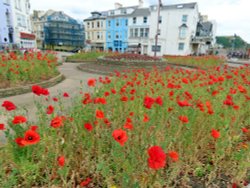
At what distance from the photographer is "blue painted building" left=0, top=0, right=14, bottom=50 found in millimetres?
23922

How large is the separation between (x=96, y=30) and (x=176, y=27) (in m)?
23.7

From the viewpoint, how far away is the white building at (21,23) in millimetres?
26884

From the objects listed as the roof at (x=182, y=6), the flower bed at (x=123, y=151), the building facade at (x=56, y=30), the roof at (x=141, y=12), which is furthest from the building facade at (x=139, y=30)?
the flower bed at (x=123, y=151)

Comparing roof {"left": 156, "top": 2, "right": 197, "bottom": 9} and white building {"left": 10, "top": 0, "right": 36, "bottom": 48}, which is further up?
roof {"left": 156, "top": 2, "right": 197, "bottom": 9}

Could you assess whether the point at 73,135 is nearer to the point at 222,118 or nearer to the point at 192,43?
the point at 222,118

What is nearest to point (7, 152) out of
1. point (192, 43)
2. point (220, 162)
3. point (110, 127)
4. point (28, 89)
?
point (110, 127)

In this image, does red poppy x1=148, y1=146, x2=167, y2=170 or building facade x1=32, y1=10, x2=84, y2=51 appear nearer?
red poppy x1=148, y1=146, x2=167, y2=170

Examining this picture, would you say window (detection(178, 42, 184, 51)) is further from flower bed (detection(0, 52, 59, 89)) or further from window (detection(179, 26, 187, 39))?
flower bed (detection(0, 52, 59, 89))

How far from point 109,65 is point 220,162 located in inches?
432

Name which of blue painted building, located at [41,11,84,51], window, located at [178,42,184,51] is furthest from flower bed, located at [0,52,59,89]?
blue painted building, located at [41,11,84,51]

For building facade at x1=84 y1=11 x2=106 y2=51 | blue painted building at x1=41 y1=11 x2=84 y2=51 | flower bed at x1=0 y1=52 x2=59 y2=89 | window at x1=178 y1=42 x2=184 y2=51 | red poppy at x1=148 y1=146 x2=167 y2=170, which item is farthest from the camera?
blue painted building at x1=41 y1=11 x2=84 y2=51

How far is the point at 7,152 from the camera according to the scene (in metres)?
2.16

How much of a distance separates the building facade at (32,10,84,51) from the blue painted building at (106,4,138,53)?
17327 millimetres

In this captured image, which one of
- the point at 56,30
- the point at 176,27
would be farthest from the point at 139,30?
the point at 56,30
